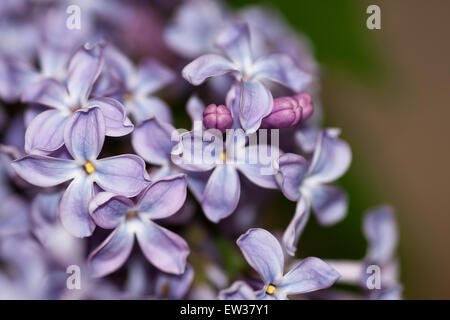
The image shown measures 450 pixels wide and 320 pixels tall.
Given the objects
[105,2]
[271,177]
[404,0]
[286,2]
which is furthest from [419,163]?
[271,177]

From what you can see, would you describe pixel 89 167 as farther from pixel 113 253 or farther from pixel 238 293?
pixel 238 293

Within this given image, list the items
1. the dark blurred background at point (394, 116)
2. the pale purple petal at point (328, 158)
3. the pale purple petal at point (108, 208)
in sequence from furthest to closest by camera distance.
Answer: the dark blurred background at point (394, 116) → the pale purple petal at point (328, 158) → the pale purple petal at point (108, 208)

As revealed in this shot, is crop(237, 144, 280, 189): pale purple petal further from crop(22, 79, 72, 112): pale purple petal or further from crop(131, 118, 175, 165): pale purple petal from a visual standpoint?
crop(22, 79, 72, 112): pale purple petal

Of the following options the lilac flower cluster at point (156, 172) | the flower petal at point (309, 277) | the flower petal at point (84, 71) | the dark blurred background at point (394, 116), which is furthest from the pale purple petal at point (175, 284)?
the dark blurred background at point (394, 116)

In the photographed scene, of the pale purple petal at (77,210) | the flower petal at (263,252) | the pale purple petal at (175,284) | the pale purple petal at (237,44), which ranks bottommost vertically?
the pale purple petal at (175,284)

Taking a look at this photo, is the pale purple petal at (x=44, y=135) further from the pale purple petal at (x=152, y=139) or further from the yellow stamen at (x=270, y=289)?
the yellow stamen at (x=270, y=289)

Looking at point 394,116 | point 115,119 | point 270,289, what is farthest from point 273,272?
point 394,116

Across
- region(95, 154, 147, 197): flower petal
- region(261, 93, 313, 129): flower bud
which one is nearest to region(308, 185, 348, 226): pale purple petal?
region(261, 93, 313, 129): flower bud
